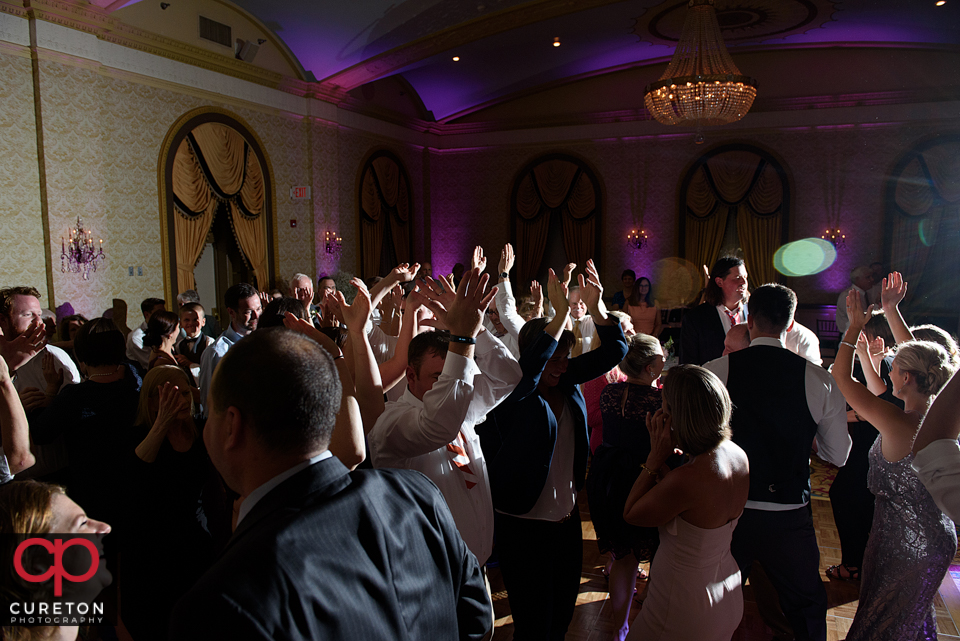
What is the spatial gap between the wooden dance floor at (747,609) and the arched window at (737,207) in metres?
7.91

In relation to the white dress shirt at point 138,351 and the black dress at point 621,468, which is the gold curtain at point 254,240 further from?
the black dress at point 621,468

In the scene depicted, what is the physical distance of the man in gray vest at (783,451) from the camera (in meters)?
2.46

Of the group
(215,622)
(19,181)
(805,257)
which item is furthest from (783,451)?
(805,257)

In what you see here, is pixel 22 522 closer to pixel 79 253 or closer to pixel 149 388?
pixel 149 388

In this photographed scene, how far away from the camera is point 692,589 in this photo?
203cm

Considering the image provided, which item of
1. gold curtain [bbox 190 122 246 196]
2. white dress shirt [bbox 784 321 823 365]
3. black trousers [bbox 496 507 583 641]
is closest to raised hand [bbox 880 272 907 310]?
white dress shirt [bbox 784 321 823 365]

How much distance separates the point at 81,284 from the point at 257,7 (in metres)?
4.06

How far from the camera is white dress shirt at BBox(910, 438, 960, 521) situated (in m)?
1.48

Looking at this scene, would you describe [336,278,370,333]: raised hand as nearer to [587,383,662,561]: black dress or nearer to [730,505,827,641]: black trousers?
[587,383,662,561]: black dress

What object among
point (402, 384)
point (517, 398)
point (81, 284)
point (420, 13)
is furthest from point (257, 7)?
point (517, 398)

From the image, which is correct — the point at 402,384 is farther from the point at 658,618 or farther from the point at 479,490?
the point at 658,618

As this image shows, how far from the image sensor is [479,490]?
7.06ft

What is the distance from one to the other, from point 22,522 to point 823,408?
2.65m

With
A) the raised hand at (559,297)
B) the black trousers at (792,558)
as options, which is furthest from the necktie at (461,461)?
the black trousers at (792,558)
